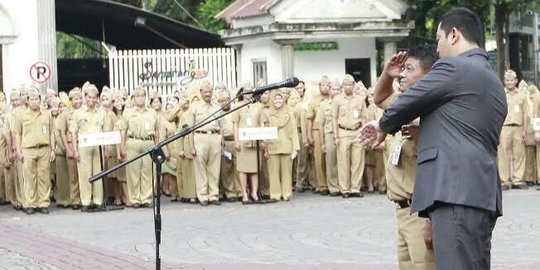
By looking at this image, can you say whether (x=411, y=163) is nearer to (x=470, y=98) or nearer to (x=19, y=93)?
(x=470, y=98)

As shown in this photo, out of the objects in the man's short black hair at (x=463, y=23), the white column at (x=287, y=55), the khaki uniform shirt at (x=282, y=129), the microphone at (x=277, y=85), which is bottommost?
the khaki uniform shirt at (x=282, y=129)

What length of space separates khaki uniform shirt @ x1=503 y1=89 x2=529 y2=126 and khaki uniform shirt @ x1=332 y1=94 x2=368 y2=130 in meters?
2.74

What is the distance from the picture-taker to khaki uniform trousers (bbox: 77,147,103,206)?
19078 millimetres

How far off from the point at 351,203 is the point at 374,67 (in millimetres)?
13853

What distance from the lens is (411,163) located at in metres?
7.79

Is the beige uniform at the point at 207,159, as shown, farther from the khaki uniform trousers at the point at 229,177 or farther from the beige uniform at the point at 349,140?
the beige uniform at the point at 349,140

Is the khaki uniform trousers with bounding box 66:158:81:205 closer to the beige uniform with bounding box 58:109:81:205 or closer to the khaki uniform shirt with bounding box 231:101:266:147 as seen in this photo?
the beige uniform with bounding box 58:109:81:205

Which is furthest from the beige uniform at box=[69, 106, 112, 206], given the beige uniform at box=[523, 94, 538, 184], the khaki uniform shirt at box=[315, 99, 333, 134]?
the beige uniform at box=[523, 94, 538, 184]

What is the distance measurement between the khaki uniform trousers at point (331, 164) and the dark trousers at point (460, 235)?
14.3 metres

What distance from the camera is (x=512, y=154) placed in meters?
21.4

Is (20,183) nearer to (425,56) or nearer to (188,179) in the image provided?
(188,179)

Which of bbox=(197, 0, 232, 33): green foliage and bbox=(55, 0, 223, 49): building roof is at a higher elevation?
bbox=(197, 0, 232, 33): green foliage

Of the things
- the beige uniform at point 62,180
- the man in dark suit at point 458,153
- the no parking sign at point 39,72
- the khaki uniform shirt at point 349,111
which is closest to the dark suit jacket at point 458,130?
the man in dark suit at point 458,153

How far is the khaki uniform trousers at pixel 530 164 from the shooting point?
21.7m
